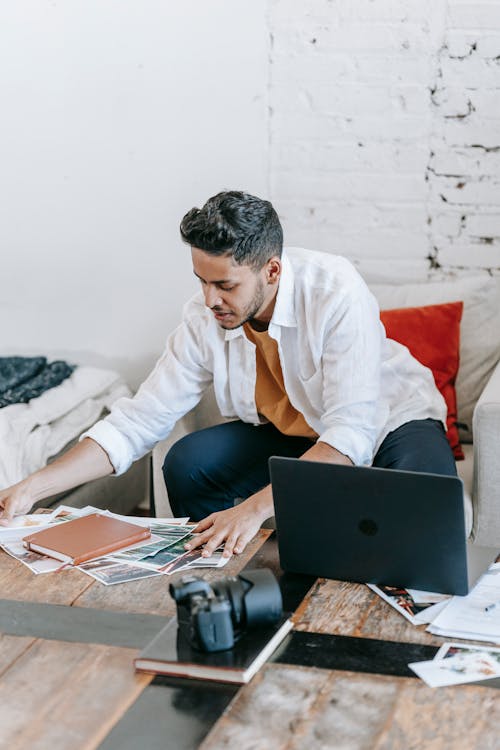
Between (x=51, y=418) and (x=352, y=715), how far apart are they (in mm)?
1744

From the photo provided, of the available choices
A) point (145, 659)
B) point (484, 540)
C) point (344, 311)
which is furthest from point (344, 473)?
point (484, 540)

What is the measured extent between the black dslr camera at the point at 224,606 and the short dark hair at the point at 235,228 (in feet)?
2.72

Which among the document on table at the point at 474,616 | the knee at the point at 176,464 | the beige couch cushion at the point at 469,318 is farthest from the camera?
the beige couch cushion at the point at 469,318

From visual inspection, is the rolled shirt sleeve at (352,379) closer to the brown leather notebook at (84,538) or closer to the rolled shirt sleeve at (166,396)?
the rolled shirt sleeve at (166,396)

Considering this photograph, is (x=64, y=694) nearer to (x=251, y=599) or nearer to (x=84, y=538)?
(x=251, y=599)

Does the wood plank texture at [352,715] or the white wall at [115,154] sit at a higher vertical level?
the white wall at [115,154]

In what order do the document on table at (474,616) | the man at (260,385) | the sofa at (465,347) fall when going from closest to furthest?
the document on table at (474,616)
the man at (260,385)
the sofa at (465,347)

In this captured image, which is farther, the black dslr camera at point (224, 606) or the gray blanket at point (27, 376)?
the gray blanket at point (27, 376)

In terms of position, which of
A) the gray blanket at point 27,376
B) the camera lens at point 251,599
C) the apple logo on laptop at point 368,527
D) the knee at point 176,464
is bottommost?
the knee at point 176,464

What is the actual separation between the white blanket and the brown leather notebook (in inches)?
29.7

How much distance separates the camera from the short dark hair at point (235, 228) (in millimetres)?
2029

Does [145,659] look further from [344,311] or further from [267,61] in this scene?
[267,61]

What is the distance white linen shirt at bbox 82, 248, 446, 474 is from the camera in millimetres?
2160

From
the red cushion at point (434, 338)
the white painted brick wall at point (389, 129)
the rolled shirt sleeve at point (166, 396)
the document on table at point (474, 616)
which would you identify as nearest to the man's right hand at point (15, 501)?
the rolled shirt sleeve at point (166, 396)
